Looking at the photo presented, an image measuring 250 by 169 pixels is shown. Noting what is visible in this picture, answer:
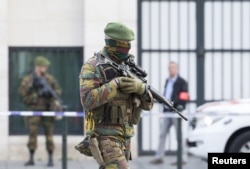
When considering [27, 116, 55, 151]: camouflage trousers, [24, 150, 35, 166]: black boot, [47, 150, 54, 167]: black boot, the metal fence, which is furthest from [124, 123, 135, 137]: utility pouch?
the metal fence

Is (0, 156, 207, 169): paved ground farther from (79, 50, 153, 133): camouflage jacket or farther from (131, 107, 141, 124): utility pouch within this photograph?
(79, 50, 153, 133): camouflage jacket

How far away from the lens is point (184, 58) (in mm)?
15875

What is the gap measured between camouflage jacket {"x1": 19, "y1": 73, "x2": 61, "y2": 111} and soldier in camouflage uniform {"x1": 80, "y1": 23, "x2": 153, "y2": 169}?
21.9ft

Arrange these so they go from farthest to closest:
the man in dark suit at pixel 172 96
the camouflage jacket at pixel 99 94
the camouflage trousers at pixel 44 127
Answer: the man in dark suit at pixel 172 96 → the camouflage trousers at pixel 44 127 → the camouflage jacket at pixel 99 94

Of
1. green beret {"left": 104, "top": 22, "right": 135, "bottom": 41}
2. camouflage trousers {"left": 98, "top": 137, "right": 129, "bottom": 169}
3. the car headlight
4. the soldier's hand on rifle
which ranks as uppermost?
green beret {"left": 104, "top": 22, "right": 135, "bottom": 41}

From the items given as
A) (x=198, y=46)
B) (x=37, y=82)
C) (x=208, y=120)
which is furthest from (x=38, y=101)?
(x=198, y=46)

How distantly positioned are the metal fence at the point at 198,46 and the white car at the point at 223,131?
8.89 feet

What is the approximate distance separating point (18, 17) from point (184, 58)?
3.17 meters

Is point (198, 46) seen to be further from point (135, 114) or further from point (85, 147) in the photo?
point (85, 147)

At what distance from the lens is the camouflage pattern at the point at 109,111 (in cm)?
Result: 726

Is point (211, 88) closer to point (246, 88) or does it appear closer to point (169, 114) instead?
point (246, 88)

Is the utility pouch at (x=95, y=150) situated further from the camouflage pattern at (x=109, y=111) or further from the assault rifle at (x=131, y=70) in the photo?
the assault rifle at (x=131, y=70)

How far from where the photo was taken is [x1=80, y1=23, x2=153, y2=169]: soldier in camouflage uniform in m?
7.25

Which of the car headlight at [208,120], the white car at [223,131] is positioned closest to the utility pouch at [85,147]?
the white car at [223,131]
